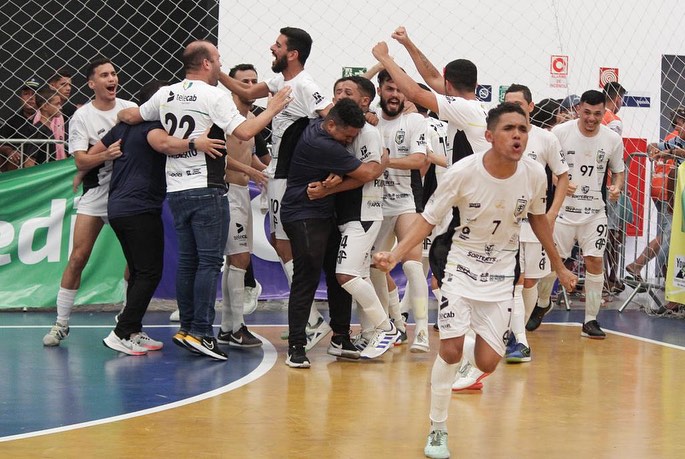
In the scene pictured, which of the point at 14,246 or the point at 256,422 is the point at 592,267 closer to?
the point at 256,422

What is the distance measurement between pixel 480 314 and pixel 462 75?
2.13m

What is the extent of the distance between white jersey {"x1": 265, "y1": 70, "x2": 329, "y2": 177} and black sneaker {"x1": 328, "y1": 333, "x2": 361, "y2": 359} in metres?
1.36

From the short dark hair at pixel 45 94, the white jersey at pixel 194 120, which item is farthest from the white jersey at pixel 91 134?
the short dark hair at pixel 45 94

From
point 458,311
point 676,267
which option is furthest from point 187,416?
point 676,267

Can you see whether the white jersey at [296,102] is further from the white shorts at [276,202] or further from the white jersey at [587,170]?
the white jersey at [587,170]

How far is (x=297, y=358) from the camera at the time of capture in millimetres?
7230

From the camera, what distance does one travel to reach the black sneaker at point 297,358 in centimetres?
722

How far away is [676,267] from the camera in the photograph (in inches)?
398

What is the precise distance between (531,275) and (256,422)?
3309mm

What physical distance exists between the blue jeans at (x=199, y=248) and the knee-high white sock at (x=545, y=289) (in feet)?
9.79

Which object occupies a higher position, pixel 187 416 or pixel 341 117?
pixel 341 117

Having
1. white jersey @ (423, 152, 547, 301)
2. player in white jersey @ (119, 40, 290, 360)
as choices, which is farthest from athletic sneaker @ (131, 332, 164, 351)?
white jersey @ (423, 152, 547, 301)

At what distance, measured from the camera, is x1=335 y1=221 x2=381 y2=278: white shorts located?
7.36 m

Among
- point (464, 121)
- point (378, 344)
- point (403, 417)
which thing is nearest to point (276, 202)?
point (378, 344)
